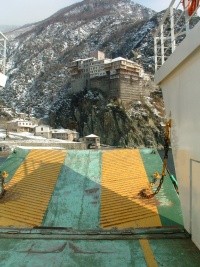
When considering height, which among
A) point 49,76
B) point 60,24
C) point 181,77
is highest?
point 60,24

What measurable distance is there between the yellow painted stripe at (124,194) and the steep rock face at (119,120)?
5992cm

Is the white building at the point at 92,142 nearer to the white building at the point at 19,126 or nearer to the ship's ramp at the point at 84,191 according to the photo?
the white building at the point at 19,126

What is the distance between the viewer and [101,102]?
76.4 meters

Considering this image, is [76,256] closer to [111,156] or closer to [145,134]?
[111,156]

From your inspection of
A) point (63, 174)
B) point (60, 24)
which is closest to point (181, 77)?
point (63, 174)

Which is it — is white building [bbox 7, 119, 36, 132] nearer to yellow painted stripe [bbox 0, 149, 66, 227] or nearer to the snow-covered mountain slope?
the snow-covered mountain slope

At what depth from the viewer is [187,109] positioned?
4.59 m

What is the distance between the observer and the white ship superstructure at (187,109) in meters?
4.17

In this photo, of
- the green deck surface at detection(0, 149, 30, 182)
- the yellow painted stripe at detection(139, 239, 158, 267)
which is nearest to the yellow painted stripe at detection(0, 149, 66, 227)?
the green deck surface at detection(0, 149, 30, 182)

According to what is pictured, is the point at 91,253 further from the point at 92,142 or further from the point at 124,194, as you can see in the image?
the point at 92,142

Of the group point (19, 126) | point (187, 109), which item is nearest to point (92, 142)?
point (19, 126)

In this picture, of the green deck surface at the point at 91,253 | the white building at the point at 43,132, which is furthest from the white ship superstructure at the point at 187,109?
the white building at the point at 43,132

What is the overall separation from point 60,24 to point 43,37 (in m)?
15.9

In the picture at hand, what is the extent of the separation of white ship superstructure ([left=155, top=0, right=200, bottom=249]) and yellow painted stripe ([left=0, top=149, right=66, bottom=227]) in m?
4.79
